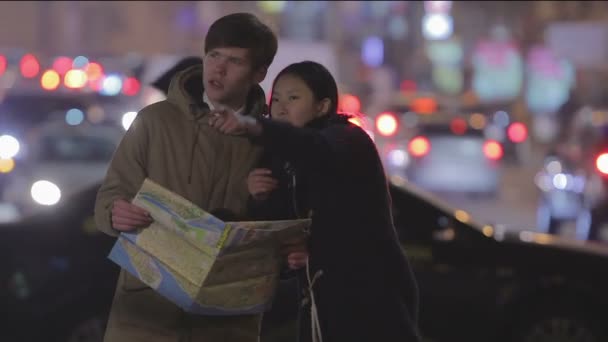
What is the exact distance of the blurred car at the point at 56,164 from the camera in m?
15.3

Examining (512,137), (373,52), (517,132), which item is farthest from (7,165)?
(373,52)

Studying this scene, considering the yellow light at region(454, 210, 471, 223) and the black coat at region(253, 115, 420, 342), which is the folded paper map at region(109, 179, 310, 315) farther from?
the yellow light at region(454, 210, 471, 223)

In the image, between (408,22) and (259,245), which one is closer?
(259,245)

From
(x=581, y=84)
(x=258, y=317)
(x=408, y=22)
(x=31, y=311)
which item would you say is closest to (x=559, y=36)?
(x=581, y=84)

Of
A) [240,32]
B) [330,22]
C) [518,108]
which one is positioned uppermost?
[240,32]

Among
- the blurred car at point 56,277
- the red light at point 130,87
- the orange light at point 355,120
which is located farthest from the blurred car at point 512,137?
the orange light at point 355,120

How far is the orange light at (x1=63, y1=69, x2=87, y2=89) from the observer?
23422 millimetres

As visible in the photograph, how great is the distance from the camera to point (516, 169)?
118ft

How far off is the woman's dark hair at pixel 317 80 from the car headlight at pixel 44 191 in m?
11.1

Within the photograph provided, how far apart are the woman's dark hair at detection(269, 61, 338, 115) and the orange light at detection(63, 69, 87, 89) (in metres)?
19.6

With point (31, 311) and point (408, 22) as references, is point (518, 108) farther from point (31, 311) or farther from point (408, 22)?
point (31, 311)

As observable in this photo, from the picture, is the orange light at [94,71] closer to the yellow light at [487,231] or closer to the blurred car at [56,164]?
the blurred car at [56,164]

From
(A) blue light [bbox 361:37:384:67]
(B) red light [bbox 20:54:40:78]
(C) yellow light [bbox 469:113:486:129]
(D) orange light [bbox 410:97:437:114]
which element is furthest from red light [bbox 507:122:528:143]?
(A) blue light [bbox 361:37:384:67]

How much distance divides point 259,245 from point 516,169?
32.5m
